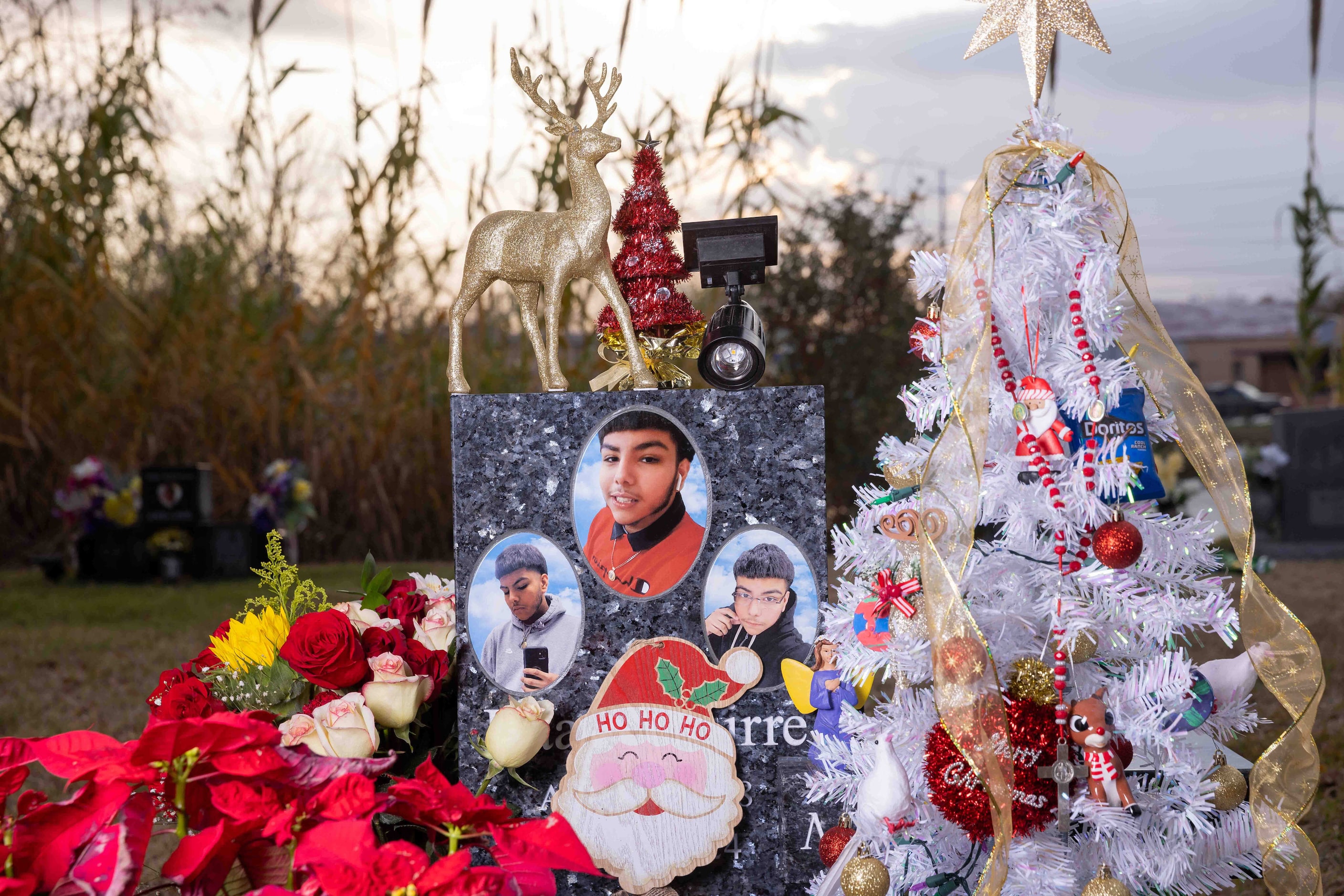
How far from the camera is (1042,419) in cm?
146

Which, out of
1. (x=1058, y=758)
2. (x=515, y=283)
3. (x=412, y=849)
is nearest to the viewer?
(x=412, y=849)

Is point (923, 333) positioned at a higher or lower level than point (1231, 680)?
higher

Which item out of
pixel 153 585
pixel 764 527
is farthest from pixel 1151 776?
pixel 153 585

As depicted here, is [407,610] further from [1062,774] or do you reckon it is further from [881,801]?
[1062,774]

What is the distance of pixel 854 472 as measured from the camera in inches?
233

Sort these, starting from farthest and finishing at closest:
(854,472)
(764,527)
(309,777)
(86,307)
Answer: (854,472), (86,307), (764,527), (309,777)

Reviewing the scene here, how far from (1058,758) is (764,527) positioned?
0.53m

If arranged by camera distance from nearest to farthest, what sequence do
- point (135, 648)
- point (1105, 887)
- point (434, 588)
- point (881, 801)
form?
point (1105, 887) → point (881, 801) → point (434, 588) → point (135, 648)

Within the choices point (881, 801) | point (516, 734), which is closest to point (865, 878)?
point (881, 801)

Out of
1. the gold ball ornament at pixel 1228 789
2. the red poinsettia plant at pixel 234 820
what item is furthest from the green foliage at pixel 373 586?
the gold ball ornament at pixel 1228 789

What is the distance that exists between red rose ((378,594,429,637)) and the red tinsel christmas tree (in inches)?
24.6

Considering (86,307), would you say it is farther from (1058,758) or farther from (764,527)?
(1058,758)

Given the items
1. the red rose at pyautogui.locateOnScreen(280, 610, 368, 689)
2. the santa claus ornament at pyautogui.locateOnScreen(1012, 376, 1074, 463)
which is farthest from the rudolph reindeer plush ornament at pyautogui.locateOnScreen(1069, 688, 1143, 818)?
the red rose at pyautogui.locateOnScreen(280, 610, 368, 689)

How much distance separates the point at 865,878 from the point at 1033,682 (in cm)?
37
